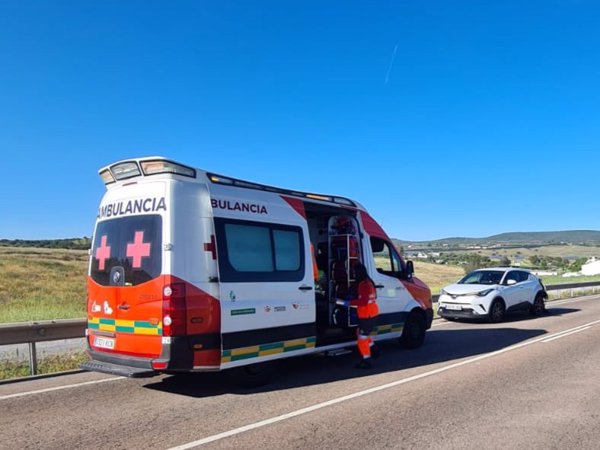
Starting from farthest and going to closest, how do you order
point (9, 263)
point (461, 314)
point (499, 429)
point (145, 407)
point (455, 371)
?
point (9, 263) < point (461, 314) < point (455, 371) < point (145, 407) < point (499, 429)

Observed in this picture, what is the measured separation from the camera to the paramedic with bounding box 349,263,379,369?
834 cm

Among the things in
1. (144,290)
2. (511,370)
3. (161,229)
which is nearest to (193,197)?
(161,229)

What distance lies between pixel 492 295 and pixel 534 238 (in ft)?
514

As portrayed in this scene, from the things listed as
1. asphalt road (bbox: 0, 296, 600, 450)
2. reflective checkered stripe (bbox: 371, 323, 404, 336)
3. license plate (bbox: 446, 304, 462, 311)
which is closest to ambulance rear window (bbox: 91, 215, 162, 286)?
asphalt road (bbox: 0, 296, 600, 450)

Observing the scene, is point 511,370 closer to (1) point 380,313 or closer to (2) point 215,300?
(1) point 380,313

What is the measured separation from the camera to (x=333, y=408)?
5980 millimetres

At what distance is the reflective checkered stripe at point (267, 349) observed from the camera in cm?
652

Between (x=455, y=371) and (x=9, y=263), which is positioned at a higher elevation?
(x=9, y=263)

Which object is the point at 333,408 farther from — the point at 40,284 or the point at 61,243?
the point at 61,243

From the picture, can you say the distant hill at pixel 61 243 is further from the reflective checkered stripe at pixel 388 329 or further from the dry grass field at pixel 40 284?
the reflective checkered stripe at pixel 388 329

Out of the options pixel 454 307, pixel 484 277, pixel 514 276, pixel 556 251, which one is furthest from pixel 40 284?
pixel 556 251

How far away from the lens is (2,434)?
16.8 feet

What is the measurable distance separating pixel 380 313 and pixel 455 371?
1682mm

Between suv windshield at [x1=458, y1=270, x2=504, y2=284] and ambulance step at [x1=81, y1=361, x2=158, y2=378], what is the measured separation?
12.5 meters
